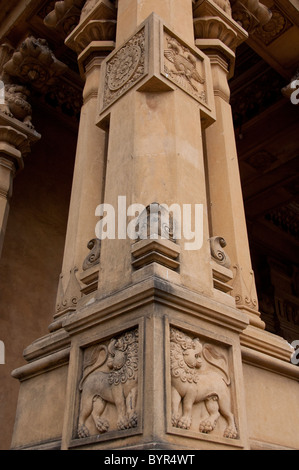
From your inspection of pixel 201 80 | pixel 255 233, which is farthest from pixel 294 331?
pixel 201 80

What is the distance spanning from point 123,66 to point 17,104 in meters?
2.85

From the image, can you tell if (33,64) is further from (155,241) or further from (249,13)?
(155,241)

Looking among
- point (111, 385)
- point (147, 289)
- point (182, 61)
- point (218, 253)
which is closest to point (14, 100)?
point (182, 61)

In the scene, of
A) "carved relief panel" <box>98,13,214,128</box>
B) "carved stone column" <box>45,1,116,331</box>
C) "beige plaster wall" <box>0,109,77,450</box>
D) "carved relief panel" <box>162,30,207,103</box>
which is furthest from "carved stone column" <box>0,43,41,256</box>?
"carved relief panel" <box>162,30,207,103</box>

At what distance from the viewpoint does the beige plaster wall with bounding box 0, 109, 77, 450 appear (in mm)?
6148

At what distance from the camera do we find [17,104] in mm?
5914

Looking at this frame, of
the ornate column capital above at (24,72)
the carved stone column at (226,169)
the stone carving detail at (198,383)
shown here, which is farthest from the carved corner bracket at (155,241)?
the ornate column capital above at (24,72)

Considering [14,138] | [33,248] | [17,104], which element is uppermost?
[17,104]

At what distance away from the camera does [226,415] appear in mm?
2299

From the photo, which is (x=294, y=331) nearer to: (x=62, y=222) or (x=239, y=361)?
(x=62, y=222)

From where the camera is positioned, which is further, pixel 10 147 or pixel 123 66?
pixel 10 147

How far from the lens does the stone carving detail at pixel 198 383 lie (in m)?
2.11

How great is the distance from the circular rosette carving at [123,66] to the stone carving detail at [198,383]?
1.91 m

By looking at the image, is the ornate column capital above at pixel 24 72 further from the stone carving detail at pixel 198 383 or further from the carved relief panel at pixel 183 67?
the stone carving detail at pixel 198 383
